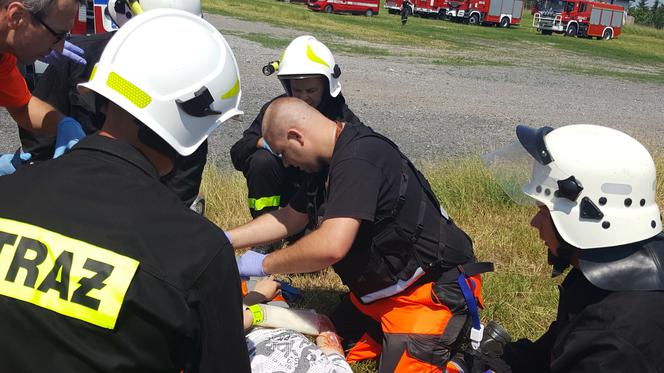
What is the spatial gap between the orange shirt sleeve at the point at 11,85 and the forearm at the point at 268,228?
4.28 ft

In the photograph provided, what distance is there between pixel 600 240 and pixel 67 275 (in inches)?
72.7

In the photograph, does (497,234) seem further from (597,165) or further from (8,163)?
(8,163)

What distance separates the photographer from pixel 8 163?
3.41 m

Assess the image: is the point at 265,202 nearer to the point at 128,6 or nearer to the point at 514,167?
the point at 128,6

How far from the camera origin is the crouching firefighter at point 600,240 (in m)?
2.02

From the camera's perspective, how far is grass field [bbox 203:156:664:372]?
12.5 ft

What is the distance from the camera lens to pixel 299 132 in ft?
9.21

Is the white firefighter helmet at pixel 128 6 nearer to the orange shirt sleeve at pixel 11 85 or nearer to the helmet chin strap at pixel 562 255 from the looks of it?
the orange shirt sleeve at pixel 11 85

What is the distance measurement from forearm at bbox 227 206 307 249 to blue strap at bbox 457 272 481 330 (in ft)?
A: 2.89

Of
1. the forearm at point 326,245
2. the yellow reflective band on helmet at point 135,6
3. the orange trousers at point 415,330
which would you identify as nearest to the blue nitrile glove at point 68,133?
the yellow reflective band on helmet at point 135,6

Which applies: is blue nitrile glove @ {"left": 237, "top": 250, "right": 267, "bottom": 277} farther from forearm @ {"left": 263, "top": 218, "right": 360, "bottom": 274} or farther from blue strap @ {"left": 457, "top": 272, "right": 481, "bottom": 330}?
blue strap @ {"left": 457, "top": 272, "right": 481, "bottom": 330}

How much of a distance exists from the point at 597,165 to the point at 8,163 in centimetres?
293

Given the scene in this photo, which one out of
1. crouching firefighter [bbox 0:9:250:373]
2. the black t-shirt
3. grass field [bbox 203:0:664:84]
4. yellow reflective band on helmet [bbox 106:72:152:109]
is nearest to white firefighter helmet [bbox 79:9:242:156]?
yellow reflective band on helmet [bbox 106:72:152:109]

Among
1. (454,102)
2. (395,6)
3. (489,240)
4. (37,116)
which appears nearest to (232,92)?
(37,116)
